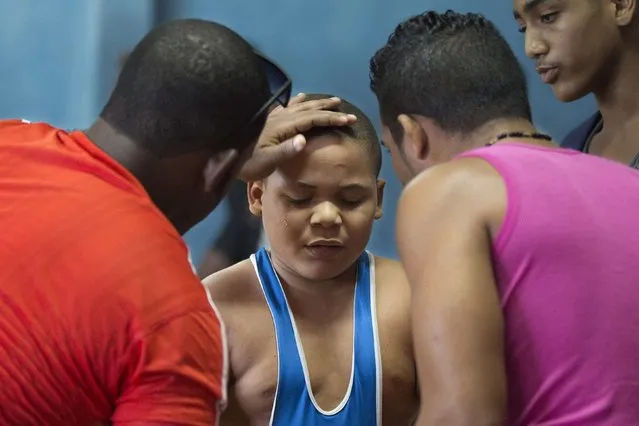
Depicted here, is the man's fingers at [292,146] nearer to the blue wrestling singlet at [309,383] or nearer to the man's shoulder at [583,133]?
the blue wrestling singlet at [309,383]

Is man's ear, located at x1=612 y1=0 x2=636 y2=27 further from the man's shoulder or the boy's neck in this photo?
the boy's neck

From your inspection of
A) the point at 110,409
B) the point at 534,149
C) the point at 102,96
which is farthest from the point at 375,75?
the point at 102,96

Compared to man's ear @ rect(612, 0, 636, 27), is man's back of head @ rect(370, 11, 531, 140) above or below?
below

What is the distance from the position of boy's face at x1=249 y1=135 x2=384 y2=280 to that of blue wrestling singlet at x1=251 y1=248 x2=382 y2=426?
0.28 feet

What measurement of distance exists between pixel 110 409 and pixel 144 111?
345 mm

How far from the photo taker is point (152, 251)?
87 centimetres

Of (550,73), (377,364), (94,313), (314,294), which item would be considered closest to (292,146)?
(314,294)

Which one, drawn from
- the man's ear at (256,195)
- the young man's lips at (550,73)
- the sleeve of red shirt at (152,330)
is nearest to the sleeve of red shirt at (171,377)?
the sleeve of red shirt at (152,330)

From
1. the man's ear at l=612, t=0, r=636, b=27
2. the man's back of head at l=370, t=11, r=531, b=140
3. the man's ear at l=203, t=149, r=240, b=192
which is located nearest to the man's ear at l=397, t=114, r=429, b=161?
the man's back of head at l=370, t=11, r=531, b=140

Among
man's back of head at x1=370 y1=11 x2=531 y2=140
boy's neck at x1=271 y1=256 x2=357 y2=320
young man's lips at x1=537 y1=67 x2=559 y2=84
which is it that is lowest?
boy's neck at x1=271 y1=256 x2=357 y2=320

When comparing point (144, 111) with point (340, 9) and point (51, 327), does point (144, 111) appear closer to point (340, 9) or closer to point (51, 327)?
point (51, 327)

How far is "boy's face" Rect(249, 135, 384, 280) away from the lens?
1.43 m

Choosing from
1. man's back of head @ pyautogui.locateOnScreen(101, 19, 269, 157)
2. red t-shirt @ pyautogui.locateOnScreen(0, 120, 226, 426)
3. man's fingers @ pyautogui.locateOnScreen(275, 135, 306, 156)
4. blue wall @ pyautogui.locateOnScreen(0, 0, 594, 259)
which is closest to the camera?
red t-shirt @ pyautogui.locateOnScreen(0, 120, 226, 426)

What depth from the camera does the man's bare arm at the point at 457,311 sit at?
0.92m
